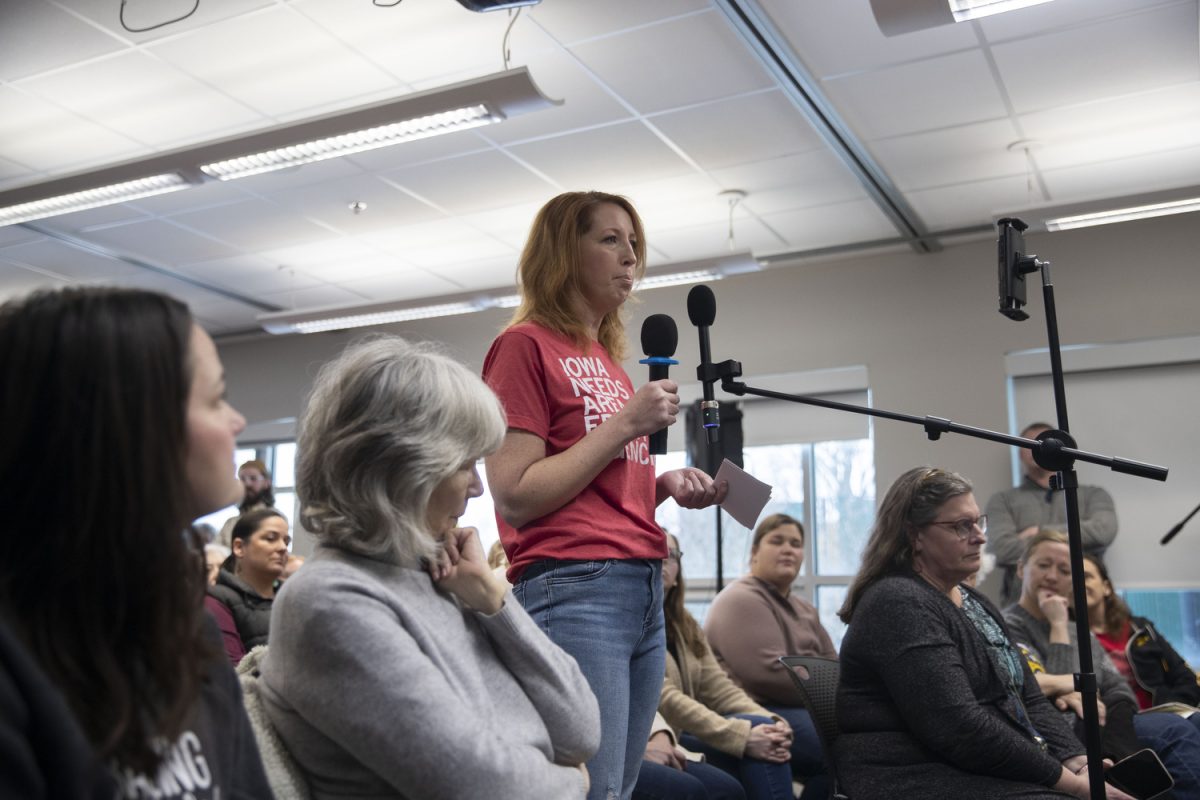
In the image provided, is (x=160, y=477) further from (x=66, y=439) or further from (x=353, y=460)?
(x=353, y=460)

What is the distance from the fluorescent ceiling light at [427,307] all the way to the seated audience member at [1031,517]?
185cm

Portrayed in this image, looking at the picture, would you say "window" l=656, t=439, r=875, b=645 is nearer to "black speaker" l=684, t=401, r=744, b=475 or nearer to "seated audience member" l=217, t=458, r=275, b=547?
"black speaker" l=684, t=401, r=744, b=475

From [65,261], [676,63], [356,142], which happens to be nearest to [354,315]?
[65,261]

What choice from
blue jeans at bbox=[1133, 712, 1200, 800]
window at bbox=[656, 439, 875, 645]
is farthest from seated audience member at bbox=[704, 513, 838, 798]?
window at bbox=[656, 439, 875, 645]

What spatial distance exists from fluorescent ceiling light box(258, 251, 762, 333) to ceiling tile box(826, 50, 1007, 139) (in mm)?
1124

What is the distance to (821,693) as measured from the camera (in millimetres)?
2443

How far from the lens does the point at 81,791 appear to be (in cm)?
73

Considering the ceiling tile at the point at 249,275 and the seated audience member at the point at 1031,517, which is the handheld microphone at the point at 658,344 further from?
the ceiling tile at the point at 249,275

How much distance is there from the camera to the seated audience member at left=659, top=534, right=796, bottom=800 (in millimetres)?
3197

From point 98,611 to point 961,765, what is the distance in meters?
1.87

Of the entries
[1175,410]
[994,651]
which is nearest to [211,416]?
[994,651]

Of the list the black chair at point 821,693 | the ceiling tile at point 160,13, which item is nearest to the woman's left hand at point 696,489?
the black chair at point 821,693

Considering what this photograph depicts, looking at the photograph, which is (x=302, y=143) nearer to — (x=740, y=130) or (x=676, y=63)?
(x=676, y=63)

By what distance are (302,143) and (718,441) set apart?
2607 mm
